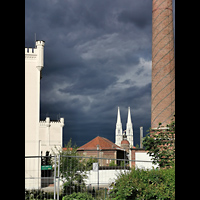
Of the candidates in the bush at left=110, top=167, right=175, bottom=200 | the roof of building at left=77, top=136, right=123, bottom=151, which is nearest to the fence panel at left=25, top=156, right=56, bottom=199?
the bush at left=110, top=167, right=175, bottom=200

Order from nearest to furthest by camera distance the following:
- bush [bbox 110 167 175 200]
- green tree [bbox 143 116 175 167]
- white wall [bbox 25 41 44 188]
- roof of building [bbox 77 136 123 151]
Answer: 1. bush [bbox 110 167 175 200]
2. green tree [bbox 143 116 175 167]
3. white wall [bbox 25 41 44 188]
4. roof of building [bbox 77 136 123 151]

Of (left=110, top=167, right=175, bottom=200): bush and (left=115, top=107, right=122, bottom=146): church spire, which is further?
(left=115, top=107, right=122, bottom=146): church spire

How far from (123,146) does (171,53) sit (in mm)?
29032

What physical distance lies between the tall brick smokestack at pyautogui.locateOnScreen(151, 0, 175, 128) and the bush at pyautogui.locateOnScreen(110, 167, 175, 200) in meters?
8.09

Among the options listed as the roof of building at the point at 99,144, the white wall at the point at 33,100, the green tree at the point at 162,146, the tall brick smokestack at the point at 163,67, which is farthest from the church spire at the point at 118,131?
the green tree at the point at 162,146

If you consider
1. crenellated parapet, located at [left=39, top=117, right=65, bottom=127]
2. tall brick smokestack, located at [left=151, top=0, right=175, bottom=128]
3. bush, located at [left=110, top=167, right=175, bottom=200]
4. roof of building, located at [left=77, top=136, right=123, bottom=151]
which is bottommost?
roof of building, located at [left=77, top=136, right=123, bottom=151]

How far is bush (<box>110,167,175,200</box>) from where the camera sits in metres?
5.91

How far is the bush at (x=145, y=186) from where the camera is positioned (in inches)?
233

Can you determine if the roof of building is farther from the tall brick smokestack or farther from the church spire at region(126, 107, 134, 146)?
the church spire at region(126, 107, 134, 146)

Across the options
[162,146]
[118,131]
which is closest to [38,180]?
[162,146]

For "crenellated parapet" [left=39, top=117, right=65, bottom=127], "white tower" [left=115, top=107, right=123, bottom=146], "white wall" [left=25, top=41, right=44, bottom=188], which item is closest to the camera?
"white wall" [left=25, top=41, right=44, bottom=188]
